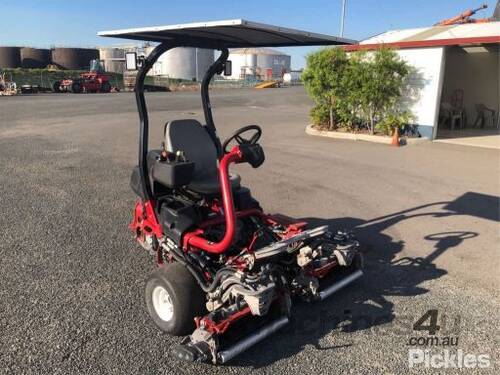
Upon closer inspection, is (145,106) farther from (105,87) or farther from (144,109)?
(105,87)

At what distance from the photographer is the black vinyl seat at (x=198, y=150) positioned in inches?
162

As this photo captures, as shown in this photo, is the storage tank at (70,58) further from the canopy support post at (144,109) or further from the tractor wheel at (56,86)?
the canopy support post at (144,109)

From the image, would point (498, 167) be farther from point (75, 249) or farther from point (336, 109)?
point (75, 249)

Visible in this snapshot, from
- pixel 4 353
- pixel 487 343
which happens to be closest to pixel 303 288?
pixel 487 343

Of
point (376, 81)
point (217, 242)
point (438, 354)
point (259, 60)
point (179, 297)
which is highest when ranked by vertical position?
point (259, 60)

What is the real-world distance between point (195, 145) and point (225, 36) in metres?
1.05

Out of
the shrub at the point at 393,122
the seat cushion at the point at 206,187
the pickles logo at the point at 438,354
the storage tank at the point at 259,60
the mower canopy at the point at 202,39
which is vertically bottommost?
the pickles logo at the point at 438,354

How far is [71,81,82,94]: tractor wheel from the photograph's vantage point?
32.7m

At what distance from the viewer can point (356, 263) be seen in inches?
156

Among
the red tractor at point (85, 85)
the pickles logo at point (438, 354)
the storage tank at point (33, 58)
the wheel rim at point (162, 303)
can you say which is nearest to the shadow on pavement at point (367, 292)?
the pickles logo at point (438, 354)

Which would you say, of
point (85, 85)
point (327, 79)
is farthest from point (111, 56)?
point (327, 79)

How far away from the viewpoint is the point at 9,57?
2125 inches

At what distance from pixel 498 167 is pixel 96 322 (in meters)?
8.46

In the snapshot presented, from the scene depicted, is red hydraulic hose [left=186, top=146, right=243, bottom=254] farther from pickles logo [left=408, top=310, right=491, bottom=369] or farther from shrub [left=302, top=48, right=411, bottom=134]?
shrub [left=302, top=48, right=411, bottom=134]
